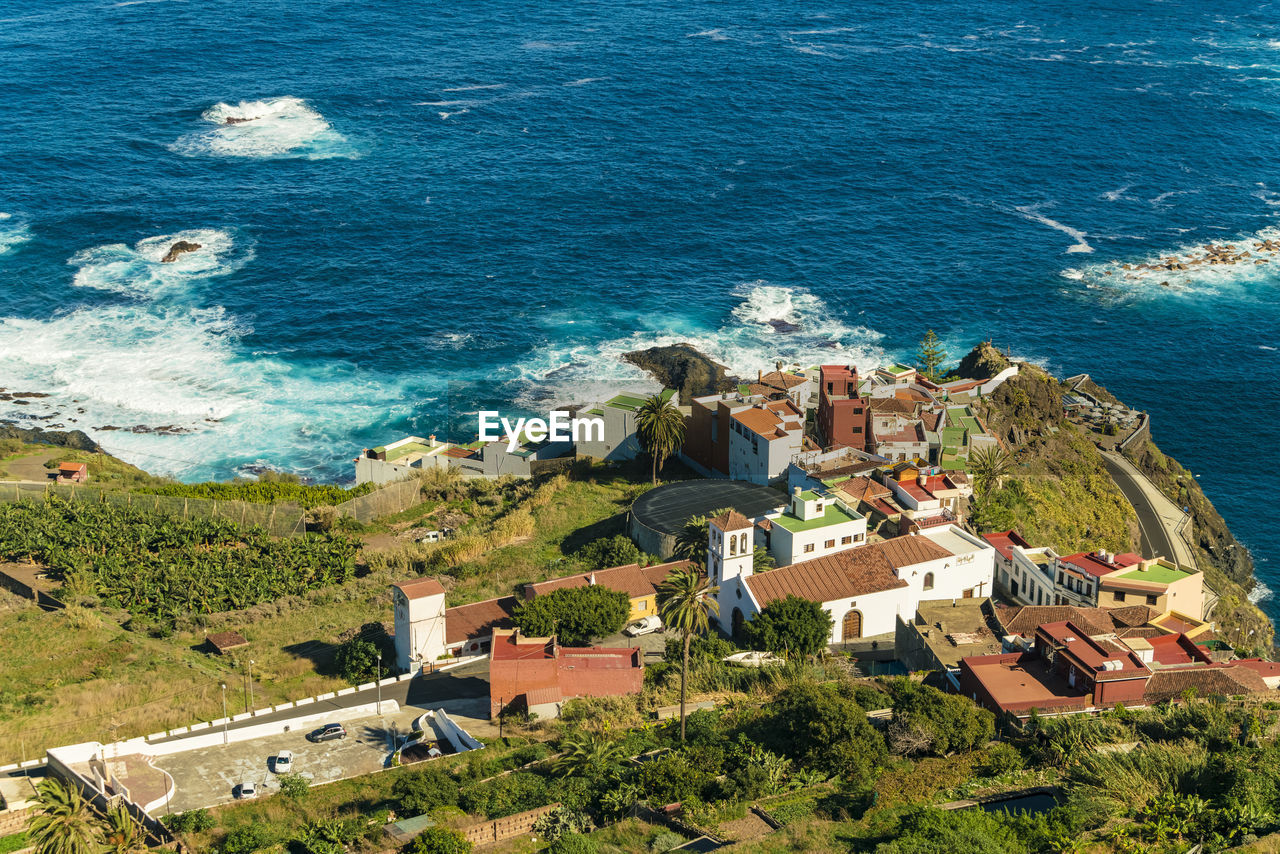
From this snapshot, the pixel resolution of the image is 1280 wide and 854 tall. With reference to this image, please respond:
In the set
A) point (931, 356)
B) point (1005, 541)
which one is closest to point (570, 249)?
point (931, 356)

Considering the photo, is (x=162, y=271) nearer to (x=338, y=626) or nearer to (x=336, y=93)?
Answer: (x=336, y=93)

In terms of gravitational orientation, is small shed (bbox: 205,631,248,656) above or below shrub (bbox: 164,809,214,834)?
below

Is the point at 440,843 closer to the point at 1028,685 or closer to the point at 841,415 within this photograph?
the point at 1028,685

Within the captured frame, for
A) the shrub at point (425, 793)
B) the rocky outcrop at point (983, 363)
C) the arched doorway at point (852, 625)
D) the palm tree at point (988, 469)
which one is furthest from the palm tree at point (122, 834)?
the rocky outcrop at point (983, 363)

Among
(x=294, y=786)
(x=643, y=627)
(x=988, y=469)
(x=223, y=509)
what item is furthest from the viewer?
(x=223, y=509)

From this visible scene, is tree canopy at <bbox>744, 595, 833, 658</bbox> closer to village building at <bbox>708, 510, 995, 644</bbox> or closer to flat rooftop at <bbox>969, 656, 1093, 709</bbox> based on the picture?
village building at <bbox>708, 510, 995, 644</bbox>

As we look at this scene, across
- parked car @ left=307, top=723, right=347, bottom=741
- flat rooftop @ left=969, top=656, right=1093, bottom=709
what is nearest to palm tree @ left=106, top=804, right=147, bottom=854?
parked car @ left=307, top=723, right=347, bottom=741
